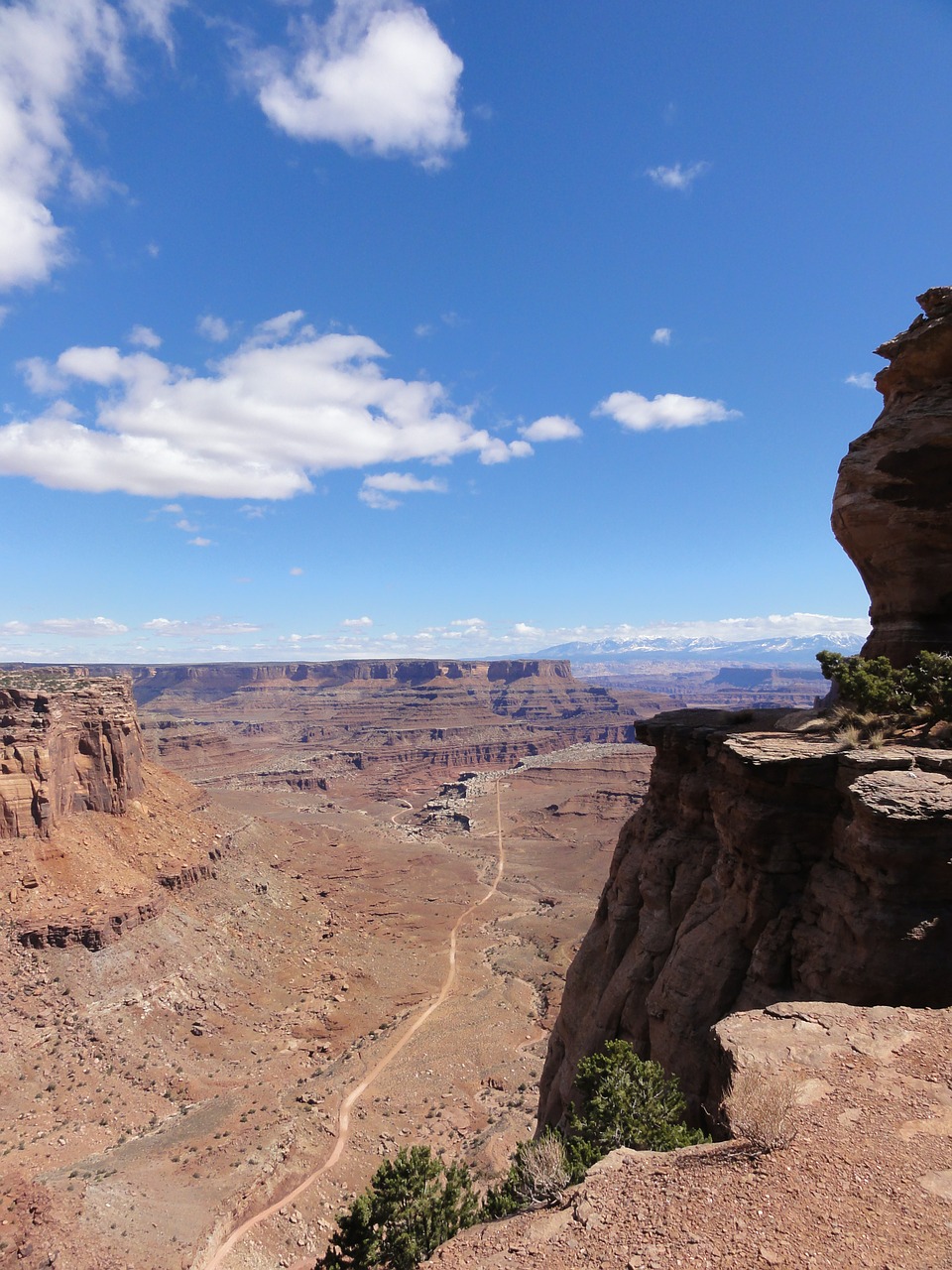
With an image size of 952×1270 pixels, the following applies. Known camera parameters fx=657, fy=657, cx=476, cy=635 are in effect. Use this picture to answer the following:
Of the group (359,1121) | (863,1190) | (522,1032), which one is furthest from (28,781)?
(863,1190)

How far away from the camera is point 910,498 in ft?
64.9

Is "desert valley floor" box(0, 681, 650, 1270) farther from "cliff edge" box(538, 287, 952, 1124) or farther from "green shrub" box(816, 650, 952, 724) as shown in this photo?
"green shrub" box(816, 650, 952, 724)

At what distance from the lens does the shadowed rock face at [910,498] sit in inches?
765

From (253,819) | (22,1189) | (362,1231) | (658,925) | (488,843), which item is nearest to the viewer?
(362,1231)

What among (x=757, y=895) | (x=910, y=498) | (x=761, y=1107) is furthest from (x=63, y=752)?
(x=910, y=498)

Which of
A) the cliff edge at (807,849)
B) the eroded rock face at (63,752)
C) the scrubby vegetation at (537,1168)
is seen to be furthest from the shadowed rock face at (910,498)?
the eroded rock face at (63,752)

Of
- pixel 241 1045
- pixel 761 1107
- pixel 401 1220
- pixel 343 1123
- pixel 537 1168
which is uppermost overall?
pixel 761 1107

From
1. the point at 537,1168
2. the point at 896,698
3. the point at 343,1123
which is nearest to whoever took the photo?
the point at 537,1168

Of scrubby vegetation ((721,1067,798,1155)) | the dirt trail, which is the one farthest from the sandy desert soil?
scrubby vegetation ((721,1067,798,1155))

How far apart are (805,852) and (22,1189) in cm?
2901

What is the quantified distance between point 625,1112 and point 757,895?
5.58m

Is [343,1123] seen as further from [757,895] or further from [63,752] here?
[63,752]

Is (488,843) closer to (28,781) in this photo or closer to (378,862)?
(378,862)

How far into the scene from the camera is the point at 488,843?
4117 inches
